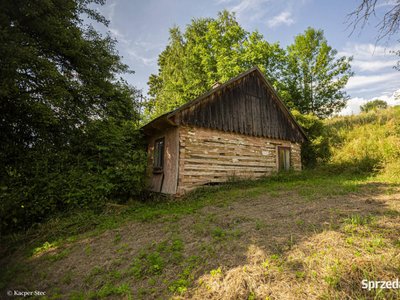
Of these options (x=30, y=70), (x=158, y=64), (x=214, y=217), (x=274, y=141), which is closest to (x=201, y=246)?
(x=214, y=217)

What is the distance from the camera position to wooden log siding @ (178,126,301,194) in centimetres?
857

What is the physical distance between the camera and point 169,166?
9.07 metres

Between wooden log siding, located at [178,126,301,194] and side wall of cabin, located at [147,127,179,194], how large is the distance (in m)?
0.29

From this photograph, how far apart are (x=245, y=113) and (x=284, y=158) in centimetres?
424

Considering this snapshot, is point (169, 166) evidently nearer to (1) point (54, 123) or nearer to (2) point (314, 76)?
(1) point (54, 123)

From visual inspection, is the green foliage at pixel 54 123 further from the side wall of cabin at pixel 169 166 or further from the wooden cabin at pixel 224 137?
the wooden cabin at pixel 224 137

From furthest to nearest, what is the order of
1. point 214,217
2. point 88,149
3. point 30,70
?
point 88,149 < point 30,70 < point 214,217

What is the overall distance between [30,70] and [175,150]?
5.68 metres

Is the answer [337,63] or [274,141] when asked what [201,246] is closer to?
[274,141]

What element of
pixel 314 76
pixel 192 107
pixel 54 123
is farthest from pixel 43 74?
pixel 314 76

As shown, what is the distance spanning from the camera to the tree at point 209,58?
18.8m

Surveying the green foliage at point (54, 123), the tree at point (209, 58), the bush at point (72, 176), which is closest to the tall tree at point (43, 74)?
the green foliage at point (54, 123)

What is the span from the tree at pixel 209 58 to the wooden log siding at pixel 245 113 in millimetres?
7434

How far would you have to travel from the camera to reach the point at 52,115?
628 cm
